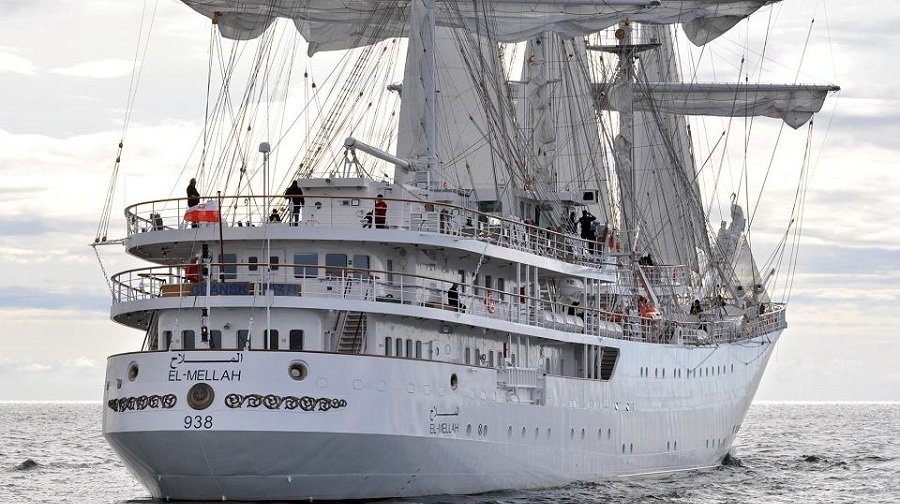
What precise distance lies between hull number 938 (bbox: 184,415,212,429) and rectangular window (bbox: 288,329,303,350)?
298 cm

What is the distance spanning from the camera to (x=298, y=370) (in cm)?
3419

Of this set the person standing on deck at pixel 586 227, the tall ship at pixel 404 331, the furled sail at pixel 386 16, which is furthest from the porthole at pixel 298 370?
the furled sail at pixel 386 16

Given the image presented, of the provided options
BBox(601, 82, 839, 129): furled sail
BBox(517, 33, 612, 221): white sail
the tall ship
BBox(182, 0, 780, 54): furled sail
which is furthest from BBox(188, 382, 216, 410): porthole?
BBox(601, 82, 839, 129): furled sail

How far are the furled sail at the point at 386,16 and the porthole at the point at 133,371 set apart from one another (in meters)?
17.3

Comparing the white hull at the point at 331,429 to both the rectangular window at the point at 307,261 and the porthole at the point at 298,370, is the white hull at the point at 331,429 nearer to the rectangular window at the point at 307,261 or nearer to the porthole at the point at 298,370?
the porthole at the point at 298,370

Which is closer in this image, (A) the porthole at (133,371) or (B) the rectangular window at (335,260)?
(A) the porthole at (133,371)

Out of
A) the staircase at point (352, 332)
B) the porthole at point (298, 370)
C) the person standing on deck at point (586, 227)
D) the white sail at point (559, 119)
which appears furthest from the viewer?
the white sail at point (559, 119)

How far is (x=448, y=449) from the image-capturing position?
36938 millimetres

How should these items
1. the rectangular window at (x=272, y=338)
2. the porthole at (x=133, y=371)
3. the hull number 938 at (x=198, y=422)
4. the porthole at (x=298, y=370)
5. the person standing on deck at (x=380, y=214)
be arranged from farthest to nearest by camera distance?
the person standing on deck at (x=380, y=214) < the rectangular window at (x=272, y=338) < the porthole at (x=133, y=371) < the porthole at (x=298, y=370) < the hull number 938 at (x=198, y=422)

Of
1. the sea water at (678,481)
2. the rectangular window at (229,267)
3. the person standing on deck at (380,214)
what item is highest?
the person standing on deck at (380,214)

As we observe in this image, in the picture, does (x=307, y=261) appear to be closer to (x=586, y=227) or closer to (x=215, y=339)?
A: (x=215, y=339)

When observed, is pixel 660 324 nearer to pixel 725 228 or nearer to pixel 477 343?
pixel 477 343

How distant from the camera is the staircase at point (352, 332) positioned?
36.6 metres

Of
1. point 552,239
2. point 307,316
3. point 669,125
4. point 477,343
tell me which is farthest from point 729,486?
point 669,125
